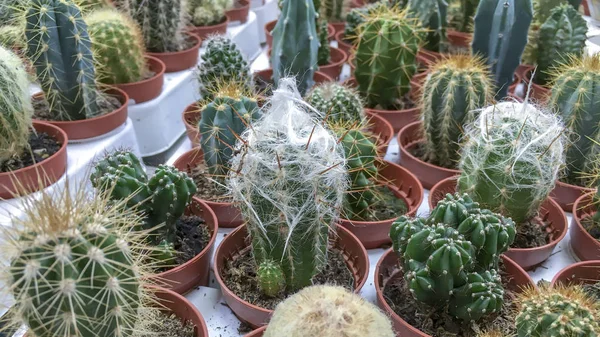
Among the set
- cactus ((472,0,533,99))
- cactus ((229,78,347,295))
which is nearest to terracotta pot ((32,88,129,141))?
cactus ((229,78,347,295))

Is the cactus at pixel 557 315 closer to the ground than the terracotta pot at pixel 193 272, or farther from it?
farther from it

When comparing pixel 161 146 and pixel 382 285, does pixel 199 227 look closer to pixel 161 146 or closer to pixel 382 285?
pixel 382 285

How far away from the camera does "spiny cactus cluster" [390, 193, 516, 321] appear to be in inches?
48.5

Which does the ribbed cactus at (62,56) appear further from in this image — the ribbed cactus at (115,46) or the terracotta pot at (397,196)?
the terracotta pot at (397,196)

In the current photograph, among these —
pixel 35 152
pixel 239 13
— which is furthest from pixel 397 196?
pixel 239 13

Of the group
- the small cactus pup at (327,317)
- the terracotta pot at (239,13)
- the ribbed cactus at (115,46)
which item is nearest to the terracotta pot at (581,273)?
the small cactus pup at (327,317)

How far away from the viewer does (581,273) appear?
1501 millimetres

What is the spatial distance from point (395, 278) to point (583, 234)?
0.62 m

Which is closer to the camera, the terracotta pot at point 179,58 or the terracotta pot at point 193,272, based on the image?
the terracotta pot at point 193,272

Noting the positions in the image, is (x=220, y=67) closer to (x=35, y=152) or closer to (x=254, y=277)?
Answer: (x=35, y=152)

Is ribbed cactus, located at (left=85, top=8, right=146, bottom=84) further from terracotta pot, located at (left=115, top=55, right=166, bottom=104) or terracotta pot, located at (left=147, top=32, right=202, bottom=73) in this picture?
terracotta pot, located at (left=147, top=32, right=202, bottom=73)

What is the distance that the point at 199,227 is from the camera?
5.52 ft

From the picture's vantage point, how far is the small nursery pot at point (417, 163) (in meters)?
1.96

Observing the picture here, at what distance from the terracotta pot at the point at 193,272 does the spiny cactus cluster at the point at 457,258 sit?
55 centimetres
